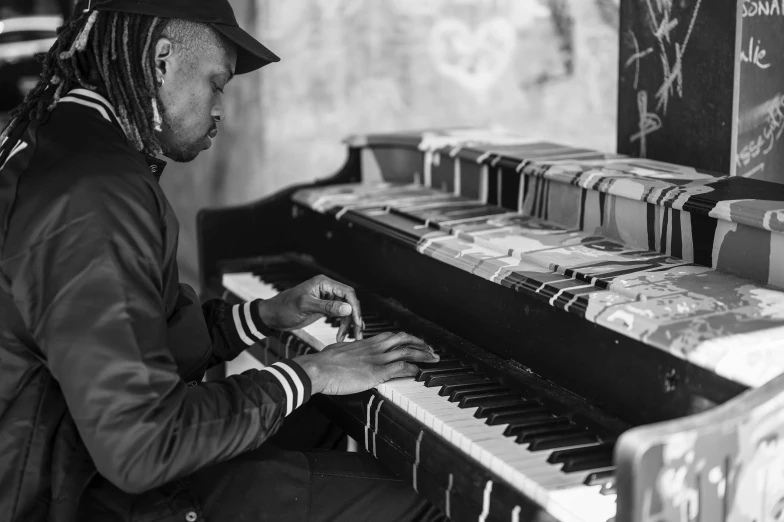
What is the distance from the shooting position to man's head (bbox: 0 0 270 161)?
74.8 inches

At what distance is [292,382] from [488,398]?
45 cm

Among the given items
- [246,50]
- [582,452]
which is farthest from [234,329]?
[582,452]

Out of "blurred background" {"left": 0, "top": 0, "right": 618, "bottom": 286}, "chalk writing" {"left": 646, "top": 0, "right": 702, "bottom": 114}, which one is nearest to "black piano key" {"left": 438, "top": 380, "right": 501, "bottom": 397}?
"chalk writing" {"left": 646, "top": 0, "right": 702, "bottom": 114}

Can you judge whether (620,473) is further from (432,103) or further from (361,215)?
(432,103)

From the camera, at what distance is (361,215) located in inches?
116

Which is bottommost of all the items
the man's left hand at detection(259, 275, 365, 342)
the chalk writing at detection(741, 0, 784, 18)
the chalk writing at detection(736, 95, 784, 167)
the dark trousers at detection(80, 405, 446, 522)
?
the dark trousers at detection(80, 405, 446, 522)

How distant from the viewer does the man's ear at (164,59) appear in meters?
1.90

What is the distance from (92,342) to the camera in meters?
1.61

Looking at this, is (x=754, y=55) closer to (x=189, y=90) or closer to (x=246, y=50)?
(x=246, y=50)

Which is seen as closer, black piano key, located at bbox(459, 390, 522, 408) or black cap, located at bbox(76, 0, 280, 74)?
black cap, located at bbox(76, 0, 280, 74)

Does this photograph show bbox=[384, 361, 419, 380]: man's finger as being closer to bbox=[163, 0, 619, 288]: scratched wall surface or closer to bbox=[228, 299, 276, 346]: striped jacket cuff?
bbox=[228, 299, 276, 346]: striped jacket cuff

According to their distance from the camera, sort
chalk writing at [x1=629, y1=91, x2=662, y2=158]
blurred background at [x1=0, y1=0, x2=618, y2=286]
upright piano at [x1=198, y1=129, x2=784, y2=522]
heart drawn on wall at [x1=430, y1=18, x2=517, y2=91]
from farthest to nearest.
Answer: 1. heart drawn on wall at [x1=430, y1=18, x2=517, y2=91]
2. blurred background at [x1=0, y1=0, x2=618, y2=286]
3. chalk writing at [x1=629, y1=91, x2=662, y2=158]
4. upright piano at [x1=198, y1=129, x2=784, y2=522]

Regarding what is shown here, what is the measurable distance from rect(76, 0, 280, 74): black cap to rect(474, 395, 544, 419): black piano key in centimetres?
93

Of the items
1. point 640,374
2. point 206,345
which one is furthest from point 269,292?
point 640,374
